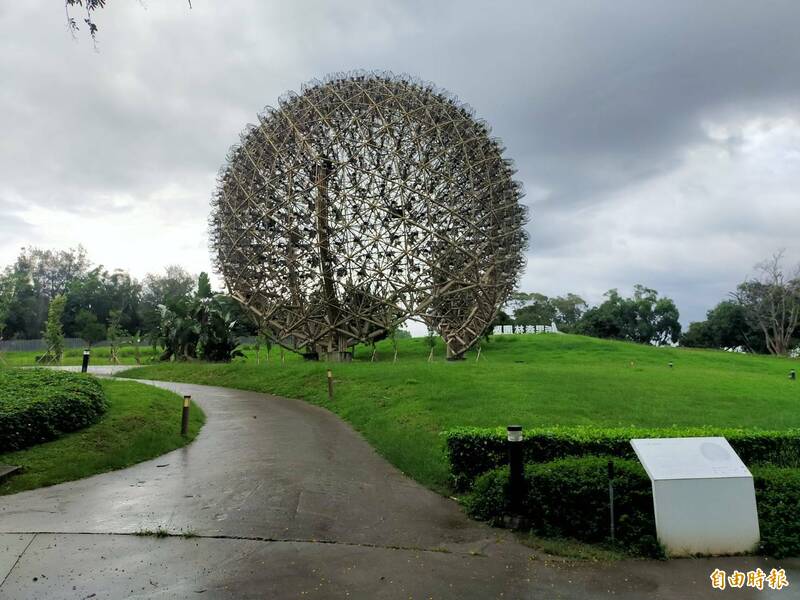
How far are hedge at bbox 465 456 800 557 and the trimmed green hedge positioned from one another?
23.8ft

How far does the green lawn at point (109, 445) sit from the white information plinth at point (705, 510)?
7746mm

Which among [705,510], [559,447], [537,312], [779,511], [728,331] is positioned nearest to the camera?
[705,510]

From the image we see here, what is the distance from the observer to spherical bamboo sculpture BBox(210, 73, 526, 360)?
1080 inches

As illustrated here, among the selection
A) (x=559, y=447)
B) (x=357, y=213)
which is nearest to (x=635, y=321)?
(x=357, y=213)

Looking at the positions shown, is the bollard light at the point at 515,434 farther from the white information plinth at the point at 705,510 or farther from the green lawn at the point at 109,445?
the green lawn at the point at 109,445

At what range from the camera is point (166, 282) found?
8575 centimetres

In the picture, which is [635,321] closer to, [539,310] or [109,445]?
[539,310]

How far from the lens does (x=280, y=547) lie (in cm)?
538

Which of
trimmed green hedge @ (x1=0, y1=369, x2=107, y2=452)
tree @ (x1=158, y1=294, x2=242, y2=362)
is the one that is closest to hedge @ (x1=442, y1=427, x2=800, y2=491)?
trimmed green hedge @ (x1=0, y1=369, x2=107, y2=452)

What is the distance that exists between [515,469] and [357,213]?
22.2 m

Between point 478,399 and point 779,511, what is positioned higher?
point 478,399

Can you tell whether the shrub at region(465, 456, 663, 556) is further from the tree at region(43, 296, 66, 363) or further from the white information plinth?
the tree at region(43, 296, 66, 363)

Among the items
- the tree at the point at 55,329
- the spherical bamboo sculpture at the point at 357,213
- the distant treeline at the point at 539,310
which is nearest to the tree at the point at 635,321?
the distant treeline at the point at 539,310

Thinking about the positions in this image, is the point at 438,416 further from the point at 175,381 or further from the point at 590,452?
the point at 175,381
